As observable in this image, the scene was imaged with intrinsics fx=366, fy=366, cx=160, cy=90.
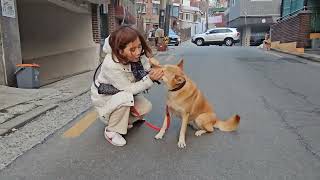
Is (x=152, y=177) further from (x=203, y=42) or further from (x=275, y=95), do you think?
(x=203, y=42)

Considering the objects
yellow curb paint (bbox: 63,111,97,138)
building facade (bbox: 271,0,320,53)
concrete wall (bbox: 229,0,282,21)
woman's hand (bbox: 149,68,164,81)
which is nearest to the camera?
woman's hand (bbox: 149,68,164,81)

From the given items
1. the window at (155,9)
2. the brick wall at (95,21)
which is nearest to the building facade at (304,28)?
the brick wall at (95,21)

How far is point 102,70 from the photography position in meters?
4.21

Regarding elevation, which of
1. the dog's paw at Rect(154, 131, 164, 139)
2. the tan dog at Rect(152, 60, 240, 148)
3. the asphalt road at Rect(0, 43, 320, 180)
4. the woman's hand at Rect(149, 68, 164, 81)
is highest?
the woman's hand at Rect(149, 68, 164, 81)

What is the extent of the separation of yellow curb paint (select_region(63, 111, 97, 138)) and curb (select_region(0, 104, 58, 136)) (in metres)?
0.67

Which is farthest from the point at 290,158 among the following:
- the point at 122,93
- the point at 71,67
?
the point at 71,67

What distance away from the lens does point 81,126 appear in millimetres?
5027

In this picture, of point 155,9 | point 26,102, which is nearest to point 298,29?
point 26,102

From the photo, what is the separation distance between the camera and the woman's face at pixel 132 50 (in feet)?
13.0

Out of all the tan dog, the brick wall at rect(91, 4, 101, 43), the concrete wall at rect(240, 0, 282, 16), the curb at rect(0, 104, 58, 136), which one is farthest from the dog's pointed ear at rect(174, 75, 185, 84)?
the concrete wall at rect(240, 0, 282, 16)

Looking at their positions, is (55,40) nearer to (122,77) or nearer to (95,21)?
(95,21)

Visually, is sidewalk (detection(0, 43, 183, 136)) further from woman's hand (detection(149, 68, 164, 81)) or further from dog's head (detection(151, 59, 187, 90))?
dog's head (detection(151, 59, 187, 90))

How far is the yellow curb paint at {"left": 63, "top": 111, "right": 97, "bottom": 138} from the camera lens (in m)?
4.65

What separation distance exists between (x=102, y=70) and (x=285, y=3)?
2337 centimetres
